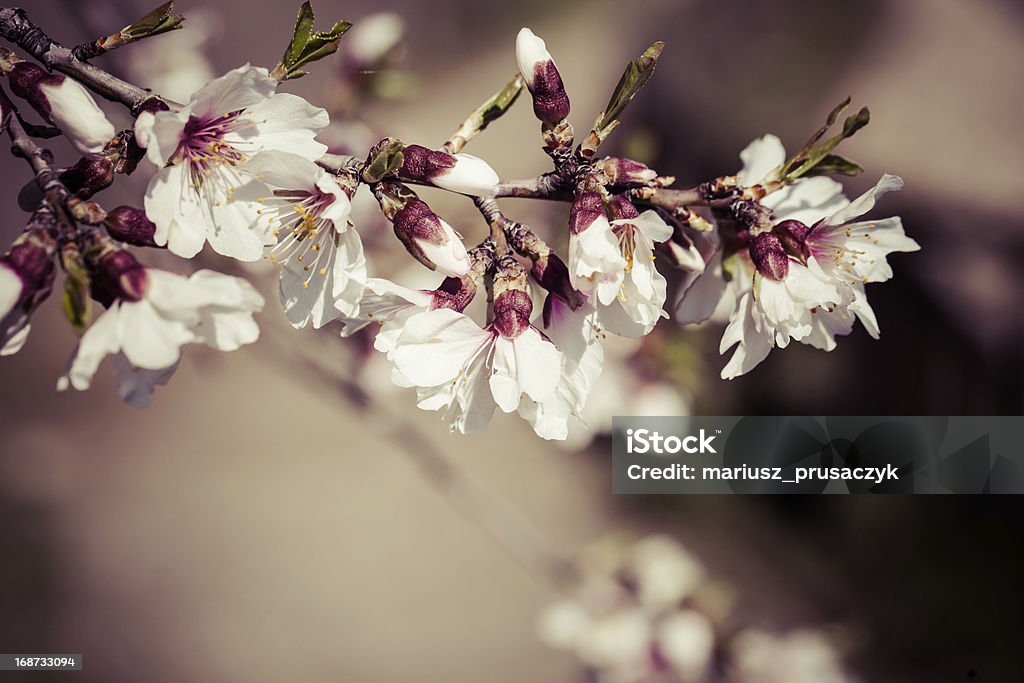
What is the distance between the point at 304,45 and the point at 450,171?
6.3 inches

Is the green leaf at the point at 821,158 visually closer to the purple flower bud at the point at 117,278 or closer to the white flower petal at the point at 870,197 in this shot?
the white flower petal at the point at 870,197

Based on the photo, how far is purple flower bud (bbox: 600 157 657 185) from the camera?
54 cm

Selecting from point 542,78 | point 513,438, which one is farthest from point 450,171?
point 513,438

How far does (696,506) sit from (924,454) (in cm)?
58

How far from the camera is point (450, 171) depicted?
1.67 ft

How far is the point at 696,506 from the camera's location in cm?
163

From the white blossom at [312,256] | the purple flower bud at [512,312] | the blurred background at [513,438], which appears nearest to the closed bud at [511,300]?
the purple flower bud at [512,312]

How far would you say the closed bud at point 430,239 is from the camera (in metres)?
0.50

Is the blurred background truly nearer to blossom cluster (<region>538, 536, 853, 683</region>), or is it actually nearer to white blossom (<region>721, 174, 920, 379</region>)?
blossom cluster (<region>538, 536, 853, 683</region>)

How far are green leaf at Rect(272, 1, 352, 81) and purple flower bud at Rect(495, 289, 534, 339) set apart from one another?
25 centimetres

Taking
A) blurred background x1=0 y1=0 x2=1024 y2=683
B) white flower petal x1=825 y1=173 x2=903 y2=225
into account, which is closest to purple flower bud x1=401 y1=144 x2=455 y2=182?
white flower petal x1=825 y1=173 x2=903 y2=225

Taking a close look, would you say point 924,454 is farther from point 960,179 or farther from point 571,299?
point 571,299

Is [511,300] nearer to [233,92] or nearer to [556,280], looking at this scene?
[556,280]

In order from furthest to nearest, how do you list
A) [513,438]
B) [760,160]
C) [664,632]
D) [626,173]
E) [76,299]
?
1. [513,438]
2. [664,632]
3. [760,160]
4. [626,173]
5. [76,299]
